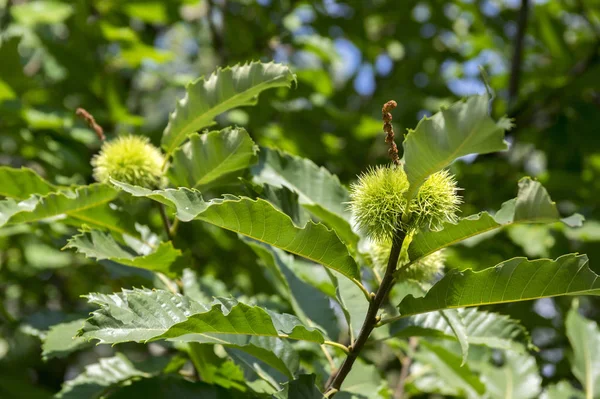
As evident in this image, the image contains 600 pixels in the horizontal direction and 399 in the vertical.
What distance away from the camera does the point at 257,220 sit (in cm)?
100

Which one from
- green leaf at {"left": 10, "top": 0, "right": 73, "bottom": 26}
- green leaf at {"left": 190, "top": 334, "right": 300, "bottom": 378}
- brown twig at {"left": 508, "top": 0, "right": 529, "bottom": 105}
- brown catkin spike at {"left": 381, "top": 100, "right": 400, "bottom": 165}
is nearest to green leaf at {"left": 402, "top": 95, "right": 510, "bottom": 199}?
brown catkin spike at {"left": 381, "top": 100, "right": 400, "bottom": 165}

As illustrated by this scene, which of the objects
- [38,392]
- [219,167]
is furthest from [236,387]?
[38,392]

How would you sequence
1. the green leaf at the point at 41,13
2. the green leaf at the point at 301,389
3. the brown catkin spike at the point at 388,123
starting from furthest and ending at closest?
the green leaf at the point at 41,13 → the green leaf at the point at 301,389 → the brown catkin spike at the point at 388,123

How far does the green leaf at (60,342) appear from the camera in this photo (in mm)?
1409

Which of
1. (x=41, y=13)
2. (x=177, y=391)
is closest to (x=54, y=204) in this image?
(x=177, y=391)

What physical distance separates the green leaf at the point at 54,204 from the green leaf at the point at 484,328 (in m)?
0.74

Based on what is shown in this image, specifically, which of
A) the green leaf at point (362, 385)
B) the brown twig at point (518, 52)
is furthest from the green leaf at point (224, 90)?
the brown twig at point (518, 52)

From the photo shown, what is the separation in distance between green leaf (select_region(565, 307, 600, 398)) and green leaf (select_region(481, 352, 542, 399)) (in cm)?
13

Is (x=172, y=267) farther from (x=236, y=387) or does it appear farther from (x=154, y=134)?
(x=154, y=134)

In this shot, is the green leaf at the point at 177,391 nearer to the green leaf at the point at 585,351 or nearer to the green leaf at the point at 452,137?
the green leaf at the point at 452,137

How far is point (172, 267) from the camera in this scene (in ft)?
4.44

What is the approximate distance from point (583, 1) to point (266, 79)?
226 cm

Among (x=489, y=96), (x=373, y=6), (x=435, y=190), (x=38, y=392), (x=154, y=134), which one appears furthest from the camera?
(x=373, y=6)

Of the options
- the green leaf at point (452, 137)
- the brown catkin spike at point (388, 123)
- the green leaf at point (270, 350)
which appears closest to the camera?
the green leaf at point (452, 137)
